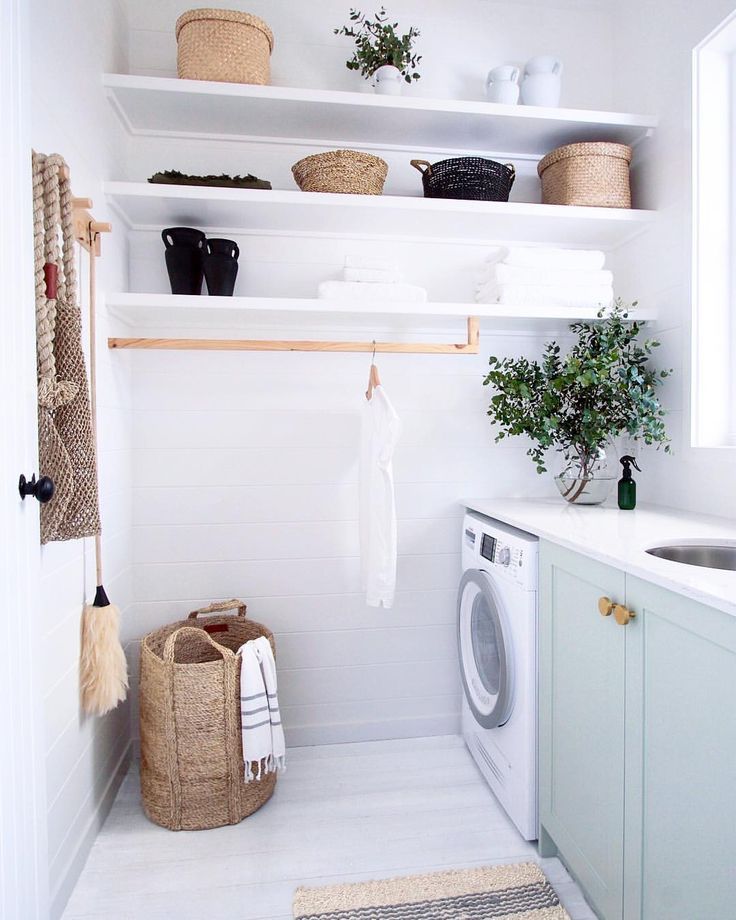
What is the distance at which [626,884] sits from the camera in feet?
4.23

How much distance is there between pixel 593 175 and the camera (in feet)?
7.10

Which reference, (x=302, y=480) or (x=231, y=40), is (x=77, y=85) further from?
(x=302, y=480)

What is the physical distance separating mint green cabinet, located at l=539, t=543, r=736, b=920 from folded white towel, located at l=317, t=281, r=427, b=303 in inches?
38.0

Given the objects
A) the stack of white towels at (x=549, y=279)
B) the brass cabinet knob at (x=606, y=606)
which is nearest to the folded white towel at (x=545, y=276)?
the stack of white towels at (x=549, y=279)

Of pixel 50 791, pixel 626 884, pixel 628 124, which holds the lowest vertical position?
pixel 626 884

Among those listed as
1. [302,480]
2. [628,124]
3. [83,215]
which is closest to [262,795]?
[302,480]

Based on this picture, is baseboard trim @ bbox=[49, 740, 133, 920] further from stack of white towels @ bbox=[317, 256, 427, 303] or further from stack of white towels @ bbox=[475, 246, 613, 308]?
stack of white towels @ bbox=[475, 246, 613, 308]

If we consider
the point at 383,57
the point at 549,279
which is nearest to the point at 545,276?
the point at 549,279

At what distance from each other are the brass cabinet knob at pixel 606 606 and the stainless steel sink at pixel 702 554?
30 centimetres

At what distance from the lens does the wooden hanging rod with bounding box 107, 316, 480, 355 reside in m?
2.09

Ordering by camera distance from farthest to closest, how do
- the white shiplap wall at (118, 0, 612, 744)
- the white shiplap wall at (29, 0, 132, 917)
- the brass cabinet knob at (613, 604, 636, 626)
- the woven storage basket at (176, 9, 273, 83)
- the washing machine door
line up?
1. the white shiplap wall at (118, 0, 612, 744)
2. the woven storage basket at (176, 9, 273, 83)
3. the washing machine door
4. the white shiplap wall at (29, 0, 132, 917)
5. the brass cabinet knob at (613, 604, 636, 626)

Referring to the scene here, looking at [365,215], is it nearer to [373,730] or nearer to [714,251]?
[714,251]

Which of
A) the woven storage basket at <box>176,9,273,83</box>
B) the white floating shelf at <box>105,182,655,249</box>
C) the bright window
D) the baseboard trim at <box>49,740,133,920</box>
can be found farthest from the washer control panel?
the woven storage basket at <box>176,9,273,83</box>

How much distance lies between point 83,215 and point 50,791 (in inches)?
57.2
